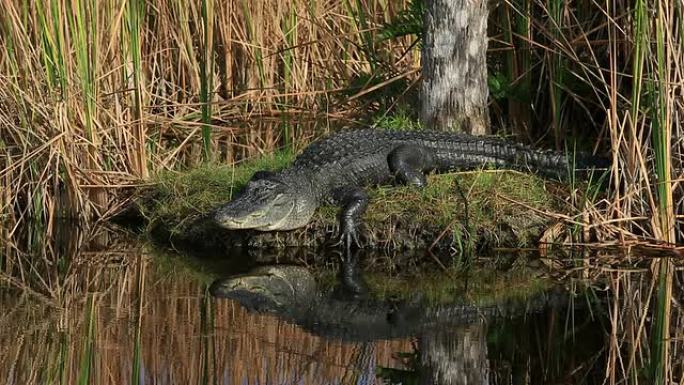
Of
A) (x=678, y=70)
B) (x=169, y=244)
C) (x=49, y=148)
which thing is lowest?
(x=169, y=244)

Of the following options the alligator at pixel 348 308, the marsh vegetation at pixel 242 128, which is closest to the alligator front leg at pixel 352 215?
the marsh vegetation at pixel 242 128

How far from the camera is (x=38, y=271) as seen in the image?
686 centimetres

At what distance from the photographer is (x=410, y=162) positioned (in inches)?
307

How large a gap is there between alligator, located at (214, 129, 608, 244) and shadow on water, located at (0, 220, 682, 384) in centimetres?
40

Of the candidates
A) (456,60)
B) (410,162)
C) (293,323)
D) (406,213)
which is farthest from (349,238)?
(456,60)

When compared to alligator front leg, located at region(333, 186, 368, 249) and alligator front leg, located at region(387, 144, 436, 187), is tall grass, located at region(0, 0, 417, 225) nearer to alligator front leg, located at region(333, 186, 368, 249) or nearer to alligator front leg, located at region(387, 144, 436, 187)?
alligator front leg, located at region(387, 144, 436, 187)

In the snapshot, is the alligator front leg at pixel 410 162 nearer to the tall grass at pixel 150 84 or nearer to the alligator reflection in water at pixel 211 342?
the tall grass at pixel 150 84

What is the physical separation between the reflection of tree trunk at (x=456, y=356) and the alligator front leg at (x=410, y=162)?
2239mm

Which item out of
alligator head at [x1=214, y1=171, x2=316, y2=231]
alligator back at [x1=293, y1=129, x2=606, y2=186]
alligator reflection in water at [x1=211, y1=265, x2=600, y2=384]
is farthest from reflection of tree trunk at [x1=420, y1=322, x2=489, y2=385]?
alligator back at [x1=293, y1=129, x2=606, y2=186]

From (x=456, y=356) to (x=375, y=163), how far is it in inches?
116

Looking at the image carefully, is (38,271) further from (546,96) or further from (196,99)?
(546,96)

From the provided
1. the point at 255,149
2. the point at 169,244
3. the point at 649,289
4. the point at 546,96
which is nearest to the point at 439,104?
the point at 546,96

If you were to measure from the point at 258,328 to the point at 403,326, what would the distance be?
2.10 feet

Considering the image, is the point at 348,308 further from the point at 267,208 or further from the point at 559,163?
the point at 559,163
